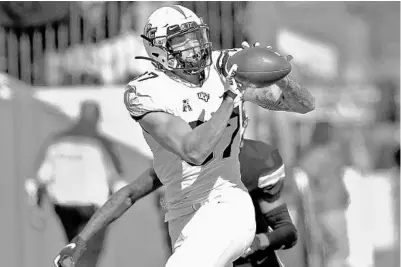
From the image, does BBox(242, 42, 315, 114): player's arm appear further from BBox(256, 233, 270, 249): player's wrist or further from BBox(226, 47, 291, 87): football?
BBox(256, 233, 270, 249): player's wrist

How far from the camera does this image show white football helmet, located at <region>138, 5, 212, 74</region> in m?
3.92

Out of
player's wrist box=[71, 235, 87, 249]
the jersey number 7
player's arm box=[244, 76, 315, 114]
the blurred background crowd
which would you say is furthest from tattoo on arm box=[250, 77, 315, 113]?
the blurred background crowd

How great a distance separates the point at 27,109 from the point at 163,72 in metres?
3.10

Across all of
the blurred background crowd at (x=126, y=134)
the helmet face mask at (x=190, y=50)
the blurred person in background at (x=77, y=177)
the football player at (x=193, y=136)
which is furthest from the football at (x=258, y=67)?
the blurred person in background at (x=77, y=177)

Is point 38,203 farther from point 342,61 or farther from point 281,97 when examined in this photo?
point 342,61

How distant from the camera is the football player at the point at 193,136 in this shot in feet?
12.1

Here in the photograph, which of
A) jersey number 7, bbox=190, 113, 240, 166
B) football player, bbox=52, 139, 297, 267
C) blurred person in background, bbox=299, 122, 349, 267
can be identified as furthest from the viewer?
blurred person in background, bbox=299, 122, 349, 267

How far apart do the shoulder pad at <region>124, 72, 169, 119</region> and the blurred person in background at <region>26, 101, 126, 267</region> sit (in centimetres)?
308

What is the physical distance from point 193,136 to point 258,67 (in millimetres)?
389

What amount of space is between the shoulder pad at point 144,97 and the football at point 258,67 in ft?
1.08

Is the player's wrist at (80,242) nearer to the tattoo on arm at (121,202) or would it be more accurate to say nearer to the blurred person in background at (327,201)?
the tattoo on arm at (121,202)

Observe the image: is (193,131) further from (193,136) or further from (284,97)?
(284,97)

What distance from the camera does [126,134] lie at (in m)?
7.26

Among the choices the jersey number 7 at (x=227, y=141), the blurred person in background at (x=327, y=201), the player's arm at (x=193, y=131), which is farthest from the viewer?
the blurred person in background at (x=327, y=201)
